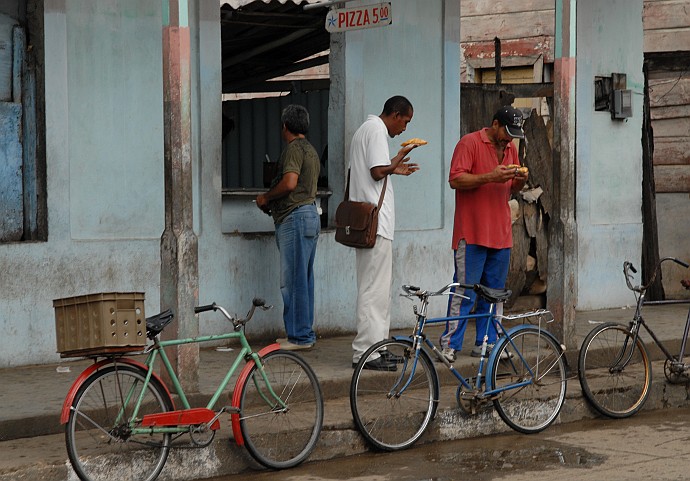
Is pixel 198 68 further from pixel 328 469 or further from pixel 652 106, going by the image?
pixel 652 106

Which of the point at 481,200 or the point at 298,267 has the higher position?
the point at 481,200

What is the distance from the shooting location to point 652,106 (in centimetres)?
1423

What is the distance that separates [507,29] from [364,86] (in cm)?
427

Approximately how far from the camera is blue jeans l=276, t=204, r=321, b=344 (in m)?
9.88

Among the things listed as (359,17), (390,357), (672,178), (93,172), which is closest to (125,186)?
(93,172)

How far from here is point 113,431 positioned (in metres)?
6.64

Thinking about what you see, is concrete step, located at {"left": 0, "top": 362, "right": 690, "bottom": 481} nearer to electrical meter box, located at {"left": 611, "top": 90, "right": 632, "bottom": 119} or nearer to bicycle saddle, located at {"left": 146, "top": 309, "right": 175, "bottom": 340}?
bicycle saddle, located at {"left": 146, "top": 309, "right": 175, "bottom": 340}

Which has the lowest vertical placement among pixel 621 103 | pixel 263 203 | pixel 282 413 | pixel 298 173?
pixel 282 413

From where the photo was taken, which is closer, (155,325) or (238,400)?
(155,325)

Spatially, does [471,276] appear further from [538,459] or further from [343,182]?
[538,459]

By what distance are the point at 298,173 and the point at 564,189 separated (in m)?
2.13

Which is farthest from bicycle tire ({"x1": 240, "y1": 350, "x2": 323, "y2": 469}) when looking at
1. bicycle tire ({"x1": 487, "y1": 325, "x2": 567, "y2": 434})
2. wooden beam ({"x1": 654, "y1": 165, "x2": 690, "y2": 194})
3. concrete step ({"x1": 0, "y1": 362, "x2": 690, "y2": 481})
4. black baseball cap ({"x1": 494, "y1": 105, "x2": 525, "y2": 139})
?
wooden beam ({"x1": 654, "y1": 165, "x2": 690, "y2": 194})

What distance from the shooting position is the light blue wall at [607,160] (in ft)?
42.3

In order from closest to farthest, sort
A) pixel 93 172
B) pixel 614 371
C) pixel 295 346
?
pixel 614 371 → pixel 93 172 → pixel 295 346
